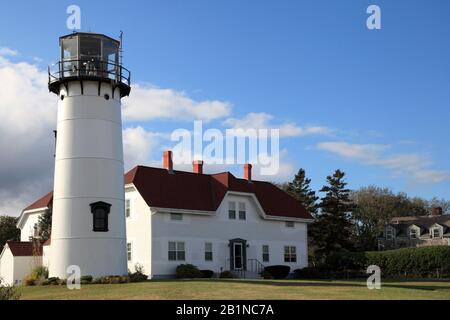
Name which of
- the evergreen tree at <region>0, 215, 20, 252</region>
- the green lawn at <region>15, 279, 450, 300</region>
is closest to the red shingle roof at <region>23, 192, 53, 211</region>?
the evergreen tree at <region>0, 215, 20, 252</region>

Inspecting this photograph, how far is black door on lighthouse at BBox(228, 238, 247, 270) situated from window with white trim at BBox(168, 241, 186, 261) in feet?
13.2

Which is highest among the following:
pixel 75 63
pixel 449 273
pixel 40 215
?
pixel 75 63

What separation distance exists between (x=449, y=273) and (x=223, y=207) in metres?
17.2

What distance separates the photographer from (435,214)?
76562 millimetres

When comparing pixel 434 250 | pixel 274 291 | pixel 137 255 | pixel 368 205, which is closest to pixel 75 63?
pixel 137 255

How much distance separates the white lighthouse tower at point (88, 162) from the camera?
30.7m

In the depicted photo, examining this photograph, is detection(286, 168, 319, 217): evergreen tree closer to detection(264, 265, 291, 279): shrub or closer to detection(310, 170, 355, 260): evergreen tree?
detection(310, 170, 355, 260): evergreen tree

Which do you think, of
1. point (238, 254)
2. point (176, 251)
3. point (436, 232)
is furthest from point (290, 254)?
point (436, 232)

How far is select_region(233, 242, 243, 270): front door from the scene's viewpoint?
143 ft

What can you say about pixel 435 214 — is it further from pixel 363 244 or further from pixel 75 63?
pixel 75 63

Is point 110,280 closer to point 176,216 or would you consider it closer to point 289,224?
point 176,216

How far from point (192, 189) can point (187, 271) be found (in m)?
6.21

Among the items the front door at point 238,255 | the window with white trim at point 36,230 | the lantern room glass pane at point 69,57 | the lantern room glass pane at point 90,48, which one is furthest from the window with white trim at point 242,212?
the lantern room glass pane at point 69,57

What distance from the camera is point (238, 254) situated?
43812 mm
